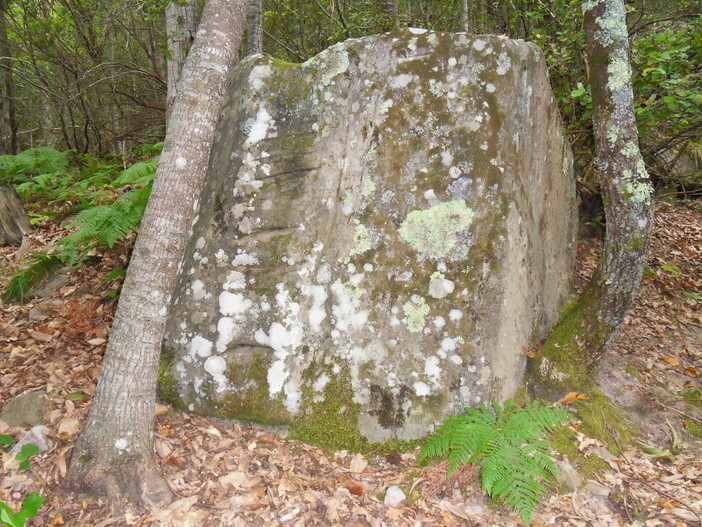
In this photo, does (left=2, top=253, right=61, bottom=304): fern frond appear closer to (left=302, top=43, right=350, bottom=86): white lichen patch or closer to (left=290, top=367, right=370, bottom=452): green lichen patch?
(left=290, top=367, right=370, bottom=452): green lichen patch

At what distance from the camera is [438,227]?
11.6ft

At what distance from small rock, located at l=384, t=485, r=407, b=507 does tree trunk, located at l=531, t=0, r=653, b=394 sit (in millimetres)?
1519

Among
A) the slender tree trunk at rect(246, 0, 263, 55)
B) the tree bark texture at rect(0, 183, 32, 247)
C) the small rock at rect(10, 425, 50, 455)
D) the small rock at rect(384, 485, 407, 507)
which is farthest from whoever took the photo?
the slender tree trunk at rect(246, 0, 263, 55)

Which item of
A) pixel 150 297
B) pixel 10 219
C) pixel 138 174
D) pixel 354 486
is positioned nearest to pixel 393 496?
pixel 354 486

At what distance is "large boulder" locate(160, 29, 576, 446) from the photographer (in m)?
3.49

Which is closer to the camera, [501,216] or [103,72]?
[501,216]

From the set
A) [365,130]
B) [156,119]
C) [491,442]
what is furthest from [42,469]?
[156,119]

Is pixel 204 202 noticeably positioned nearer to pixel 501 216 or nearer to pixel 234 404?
pixel 234 404

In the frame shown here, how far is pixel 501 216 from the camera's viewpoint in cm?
349

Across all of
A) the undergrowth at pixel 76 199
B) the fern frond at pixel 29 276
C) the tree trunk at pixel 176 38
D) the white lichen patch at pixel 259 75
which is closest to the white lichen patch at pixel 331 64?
the white lichen patch at pixel 259 75

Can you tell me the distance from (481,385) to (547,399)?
0.78 meters

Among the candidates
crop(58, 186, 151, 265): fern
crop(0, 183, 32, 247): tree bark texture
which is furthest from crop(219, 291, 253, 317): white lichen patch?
crop(0, 183, 32, 247): tree bark texture

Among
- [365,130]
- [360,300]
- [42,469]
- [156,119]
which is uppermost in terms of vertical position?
[156,119]

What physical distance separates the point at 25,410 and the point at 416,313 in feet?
9.69
